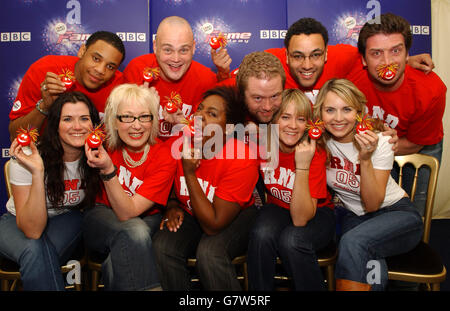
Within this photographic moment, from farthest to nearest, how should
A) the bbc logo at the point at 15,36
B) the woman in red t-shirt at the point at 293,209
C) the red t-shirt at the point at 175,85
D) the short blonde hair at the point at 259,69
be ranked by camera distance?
the bbc logo at the point at 15,36, the red t-shirt at the point at 175,85, the short blonde hair at the point at 259,69, the woman in red t-shirt at the point at 293,209

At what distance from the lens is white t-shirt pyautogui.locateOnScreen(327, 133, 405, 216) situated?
6.91 feet

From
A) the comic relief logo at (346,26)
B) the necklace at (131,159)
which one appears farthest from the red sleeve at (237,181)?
the comic relief logo at (346,26)

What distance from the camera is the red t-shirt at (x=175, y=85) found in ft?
8.85

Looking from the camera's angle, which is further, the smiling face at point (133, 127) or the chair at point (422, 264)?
the smiling face at point (133, 127)

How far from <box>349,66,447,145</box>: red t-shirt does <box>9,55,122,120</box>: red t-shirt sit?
71.2 inches

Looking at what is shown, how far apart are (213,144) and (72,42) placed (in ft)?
7.36

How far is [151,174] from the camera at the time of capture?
2.10m

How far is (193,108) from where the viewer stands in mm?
2727

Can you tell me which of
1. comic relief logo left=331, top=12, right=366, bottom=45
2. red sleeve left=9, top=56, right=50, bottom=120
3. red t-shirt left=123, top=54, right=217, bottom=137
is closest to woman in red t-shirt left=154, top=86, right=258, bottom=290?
red t-shirt left=123, top=54, right=217, bottom=137

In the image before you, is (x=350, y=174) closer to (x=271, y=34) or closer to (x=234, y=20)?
(x=271, y=34)

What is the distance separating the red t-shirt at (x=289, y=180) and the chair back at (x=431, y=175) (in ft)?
1.83

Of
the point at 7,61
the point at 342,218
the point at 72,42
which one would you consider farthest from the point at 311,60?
the point at 7,61

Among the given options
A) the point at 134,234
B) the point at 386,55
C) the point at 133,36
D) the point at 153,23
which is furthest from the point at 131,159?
the point at 153,23

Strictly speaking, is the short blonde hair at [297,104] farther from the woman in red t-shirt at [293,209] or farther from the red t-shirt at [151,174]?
the red t-shirt at [151,174]
